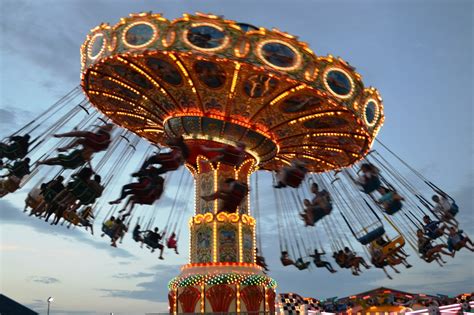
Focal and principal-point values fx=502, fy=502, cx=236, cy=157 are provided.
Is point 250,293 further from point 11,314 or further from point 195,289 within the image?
point 11,314

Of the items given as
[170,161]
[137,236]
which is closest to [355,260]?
[137,236]

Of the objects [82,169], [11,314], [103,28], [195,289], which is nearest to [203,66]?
[103,28]

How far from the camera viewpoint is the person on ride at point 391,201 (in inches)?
649

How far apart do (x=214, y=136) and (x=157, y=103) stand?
2.36 metres

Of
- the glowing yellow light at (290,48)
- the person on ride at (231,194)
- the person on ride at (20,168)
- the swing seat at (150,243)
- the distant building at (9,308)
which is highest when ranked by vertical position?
the glowing yellow light at (290,48)

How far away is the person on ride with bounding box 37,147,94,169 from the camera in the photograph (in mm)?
15547

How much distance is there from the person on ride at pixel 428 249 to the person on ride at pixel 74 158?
13.1 metres

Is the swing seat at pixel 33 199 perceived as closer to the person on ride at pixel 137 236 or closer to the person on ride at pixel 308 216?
the person on ride at pixel 137 236

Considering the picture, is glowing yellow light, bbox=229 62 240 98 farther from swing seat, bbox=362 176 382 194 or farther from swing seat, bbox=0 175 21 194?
swing seat, bbox=0 175 21 194

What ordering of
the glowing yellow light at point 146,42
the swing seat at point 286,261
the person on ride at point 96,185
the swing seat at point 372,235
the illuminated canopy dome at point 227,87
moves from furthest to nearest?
1. the swing seat at point 286,261
2. the person on ride at point 96,185
3. the swing seat at point 372,235
4. the glowing yellow light at point 146,42
5. the illuminated canopy dome at point 227,87

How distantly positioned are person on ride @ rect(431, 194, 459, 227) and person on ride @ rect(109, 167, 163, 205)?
10537 millimetres

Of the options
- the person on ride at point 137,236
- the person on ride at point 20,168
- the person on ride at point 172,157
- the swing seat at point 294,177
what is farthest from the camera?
the person on ride at point 137,236

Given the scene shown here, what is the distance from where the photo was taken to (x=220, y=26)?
1415cm

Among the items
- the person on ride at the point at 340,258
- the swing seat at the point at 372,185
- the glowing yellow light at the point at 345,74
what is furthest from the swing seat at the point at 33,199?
the person on ride at the point at 340,258
